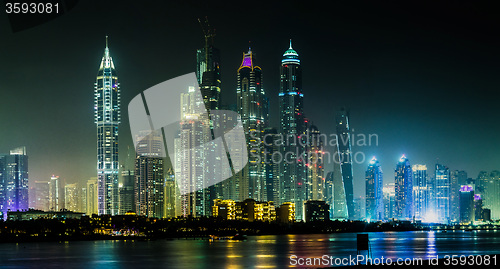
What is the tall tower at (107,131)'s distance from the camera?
156 meters

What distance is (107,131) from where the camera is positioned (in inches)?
6299

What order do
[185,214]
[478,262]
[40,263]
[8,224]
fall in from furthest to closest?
[185,214]
[8,224]
[40,263]
[478,262]

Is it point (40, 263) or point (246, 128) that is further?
point (246, 128)

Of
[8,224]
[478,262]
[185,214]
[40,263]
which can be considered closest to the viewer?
[478,262]

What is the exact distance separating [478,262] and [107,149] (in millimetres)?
138851

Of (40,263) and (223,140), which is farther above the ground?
(223,140)

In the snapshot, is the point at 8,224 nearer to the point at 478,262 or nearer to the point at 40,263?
the point at 40,263

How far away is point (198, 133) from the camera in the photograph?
152125 millimetres

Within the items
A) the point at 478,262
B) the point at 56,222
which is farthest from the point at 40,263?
the point at 56,222

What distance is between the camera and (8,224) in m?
114

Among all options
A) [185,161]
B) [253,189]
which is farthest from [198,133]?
[253,189]

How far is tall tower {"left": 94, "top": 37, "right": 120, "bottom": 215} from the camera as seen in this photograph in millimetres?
156000

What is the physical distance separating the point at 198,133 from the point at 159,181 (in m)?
15.0

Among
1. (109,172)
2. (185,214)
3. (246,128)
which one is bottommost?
(185,214)
